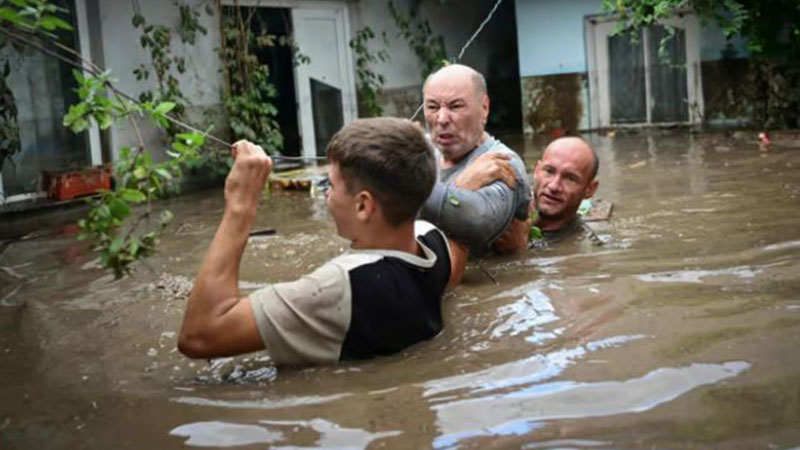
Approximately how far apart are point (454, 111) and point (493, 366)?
71.9 inches

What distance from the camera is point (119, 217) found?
2938 mm

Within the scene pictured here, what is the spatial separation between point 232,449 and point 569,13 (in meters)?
13.9

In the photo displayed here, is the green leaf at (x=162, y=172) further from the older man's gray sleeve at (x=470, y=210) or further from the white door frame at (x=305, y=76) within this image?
the white door frame at (x=305, y=76)

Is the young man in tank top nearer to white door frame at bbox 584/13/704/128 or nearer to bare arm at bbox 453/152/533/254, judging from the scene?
bare arm at bbox 453/152/533/254

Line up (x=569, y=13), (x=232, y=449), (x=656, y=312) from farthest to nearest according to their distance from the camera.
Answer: (x=569, y=13)
(x=656, y=312)
(x=232, y=449)

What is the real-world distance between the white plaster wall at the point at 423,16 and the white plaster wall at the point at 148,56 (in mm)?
3212

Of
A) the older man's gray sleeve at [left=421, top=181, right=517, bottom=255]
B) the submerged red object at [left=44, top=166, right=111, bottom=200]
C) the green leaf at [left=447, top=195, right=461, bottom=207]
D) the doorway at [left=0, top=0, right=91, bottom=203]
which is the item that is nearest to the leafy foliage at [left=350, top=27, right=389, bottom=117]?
the doorway at [left=0, top=0, right=91, bottom=203]

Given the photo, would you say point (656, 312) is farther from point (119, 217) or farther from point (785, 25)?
point (785, 25)

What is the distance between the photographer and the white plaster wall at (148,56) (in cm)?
989

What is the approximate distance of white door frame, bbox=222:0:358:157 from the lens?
490 inches

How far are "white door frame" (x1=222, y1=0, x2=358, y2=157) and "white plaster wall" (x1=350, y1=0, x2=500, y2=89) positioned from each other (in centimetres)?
31

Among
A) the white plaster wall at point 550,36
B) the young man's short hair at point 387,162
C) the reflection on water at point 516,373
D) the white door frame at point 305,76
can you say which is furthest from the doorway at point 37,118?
the white plaster wall at point 550,36

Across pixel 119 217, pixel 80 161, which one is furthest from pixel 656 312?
pixel 80 161

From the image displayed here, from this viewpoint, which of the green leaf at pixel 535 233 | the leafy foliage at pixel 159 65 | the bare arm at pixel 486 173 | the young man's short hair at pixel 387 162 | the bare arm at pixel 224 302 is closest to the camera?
the bare arm at pixel 224 302
